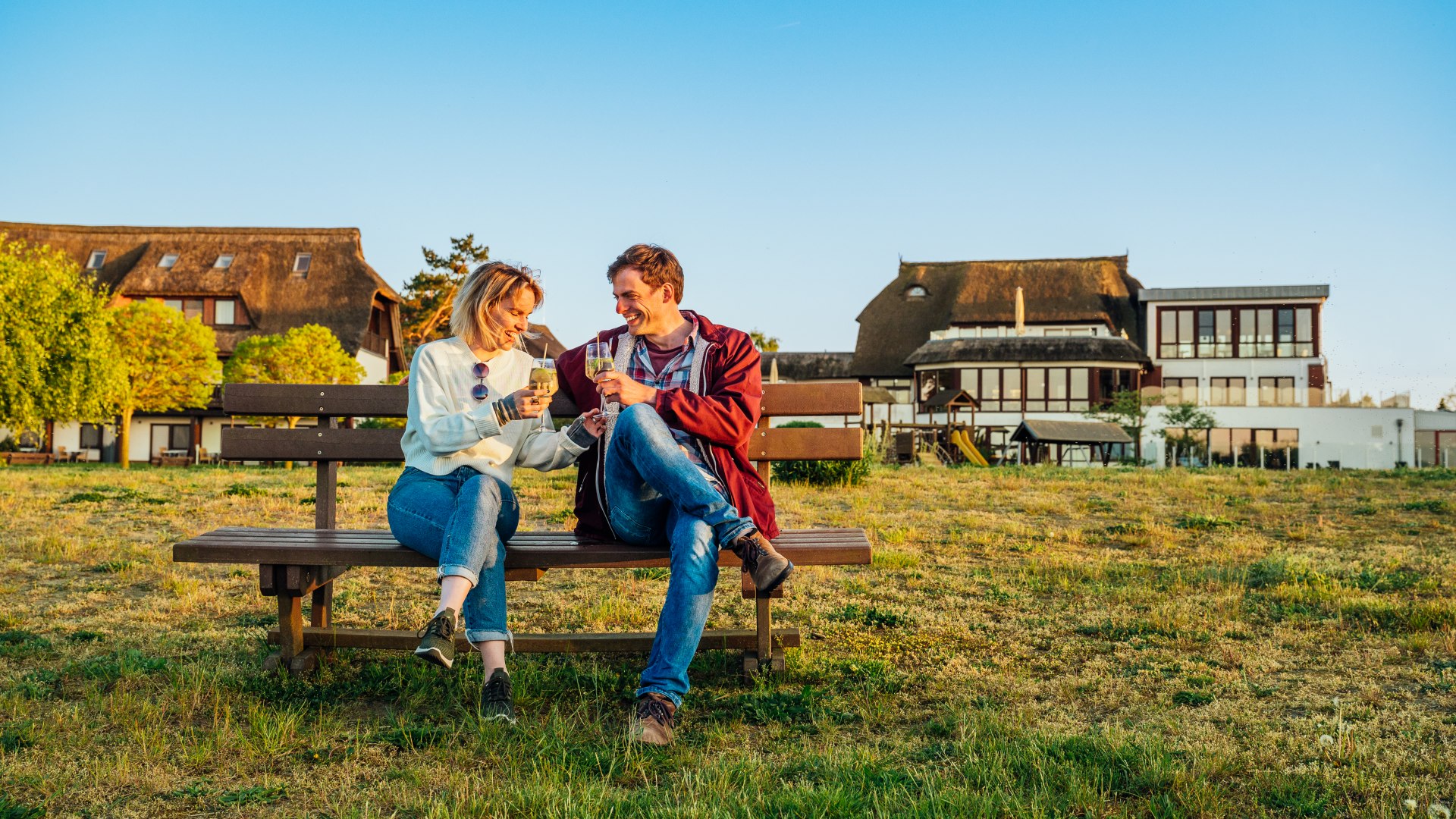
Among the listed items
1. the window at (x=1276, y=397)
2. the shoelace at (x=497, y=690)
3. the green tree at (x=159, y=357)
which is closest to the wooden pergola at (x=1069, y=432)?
the window at (x=1276, y=397)

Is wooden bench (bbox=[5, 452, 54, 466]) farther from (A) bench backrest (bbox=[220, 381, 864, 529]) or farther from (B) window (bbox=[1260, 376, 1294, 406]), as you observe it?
(B) window (bbox=[1260, 376, 1294, 406])

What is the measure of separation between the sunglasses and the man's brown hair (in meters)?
0.61

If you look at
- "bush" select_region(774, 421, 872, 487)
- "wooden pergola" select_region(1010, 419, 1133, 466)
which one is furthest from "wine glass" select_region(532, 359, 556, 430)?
"wooden pergola" select_region(1010, 419, 1133, 466)

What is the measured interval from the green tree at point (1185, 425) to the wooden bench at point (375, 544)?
33.2 meters

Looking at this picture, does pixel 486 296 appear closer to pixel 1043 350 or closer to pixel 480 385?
pixel 480 385

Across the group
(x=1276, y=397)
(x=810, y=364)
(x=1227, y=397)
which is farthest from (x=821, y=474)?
(x=810, y=364)

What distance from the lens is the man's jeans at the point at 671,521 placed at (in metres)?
3.50

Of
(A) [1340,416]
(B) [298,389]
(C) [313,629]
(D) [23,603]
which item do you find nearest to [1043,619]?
(C) [313,629]

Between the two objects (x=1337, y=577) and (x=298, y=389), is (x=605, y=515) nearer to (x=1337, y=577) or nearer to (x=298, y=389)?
(x=298, y=389)

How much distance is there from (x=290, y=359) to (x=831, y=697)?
107 ft

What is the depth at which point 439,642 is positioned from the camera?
11.1 ft

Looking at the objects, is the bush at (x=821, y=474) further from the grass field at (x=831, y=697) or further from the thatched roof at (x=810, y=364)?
the thatched roof at (x=810, y=364)

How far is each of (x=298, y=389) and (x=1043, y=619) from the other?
3706mm

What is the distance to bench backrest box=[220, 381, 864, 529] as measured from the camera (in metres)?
4.56
